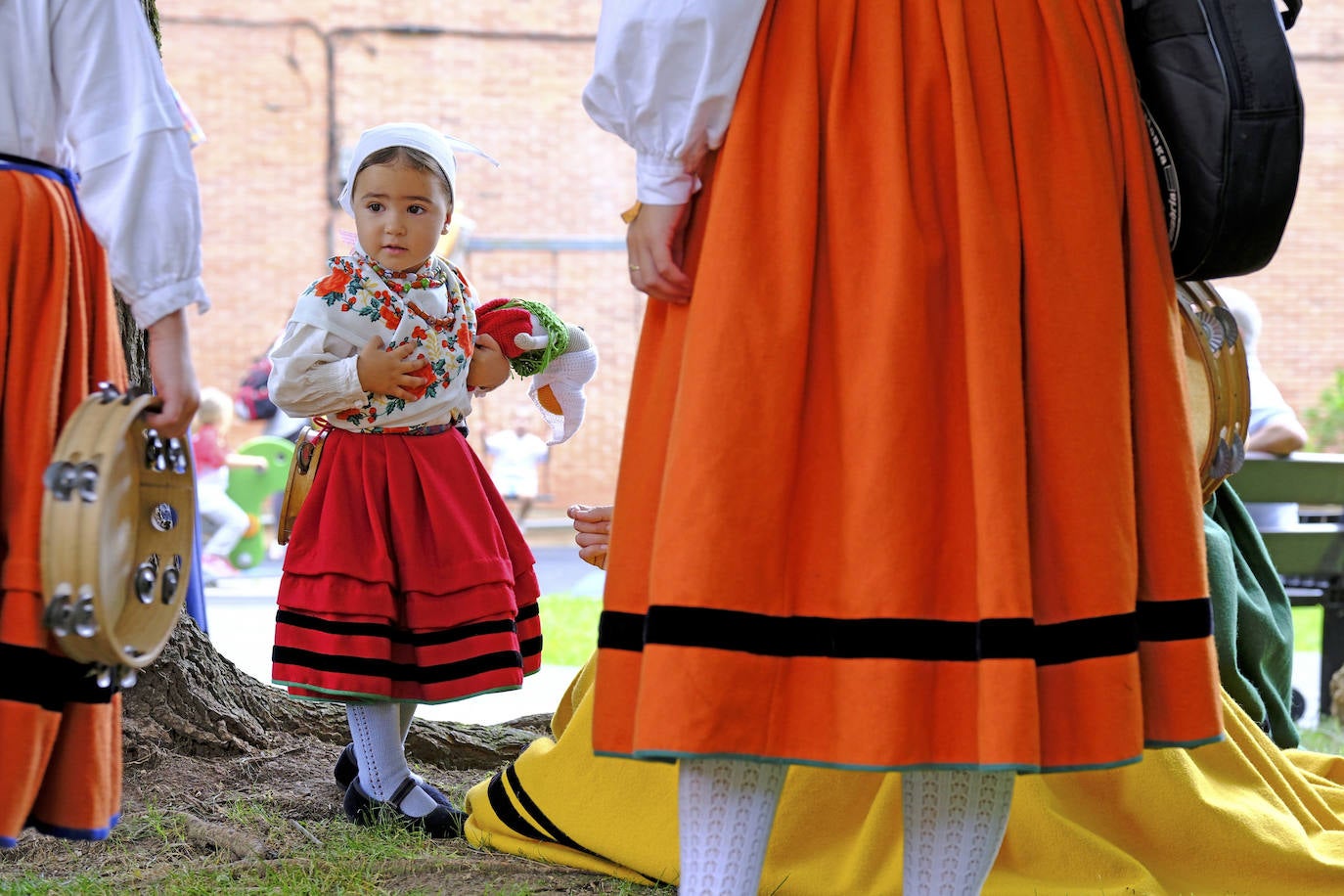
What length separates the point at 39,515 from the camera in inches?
61.9

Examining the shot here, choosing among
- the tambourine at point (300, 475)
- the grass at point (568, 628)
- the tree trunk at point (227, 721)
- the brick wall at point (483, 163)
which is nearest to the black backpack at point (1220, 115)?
the tambourine at point (300, 475)

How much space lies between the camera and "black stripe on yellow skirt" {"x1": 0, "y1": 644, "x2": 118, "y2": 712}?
155 centimetres

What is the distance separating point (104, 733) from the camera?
168 cm

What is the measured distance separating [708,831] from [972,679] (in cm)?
35

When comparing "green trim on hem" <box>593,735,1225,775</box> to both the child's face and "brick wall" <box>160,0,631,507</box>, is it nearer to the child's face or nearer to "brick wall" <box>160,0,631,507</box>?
the child's face

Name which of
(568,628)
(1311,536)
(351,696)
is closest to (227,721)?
(351,696)

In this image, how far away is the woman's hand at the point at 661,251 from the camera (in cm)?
162

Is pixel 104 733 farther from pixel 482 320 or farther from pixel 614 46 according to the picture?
pixel 482 320

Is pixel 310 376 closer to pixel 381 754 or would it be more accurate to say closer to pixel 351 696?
pixel 351 696

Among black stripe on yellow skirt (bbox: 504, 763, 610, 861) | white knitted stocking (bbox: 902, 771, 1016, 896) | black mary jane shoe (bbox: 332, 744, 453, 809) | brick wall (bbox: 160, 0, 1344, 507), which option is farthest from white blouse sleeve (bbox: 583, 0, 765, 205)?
brick wall (bbox: 160, 0, 1344, 507)

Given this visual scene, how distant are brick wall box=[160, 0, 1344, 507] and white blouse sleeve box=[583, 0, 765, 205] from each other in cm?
1426

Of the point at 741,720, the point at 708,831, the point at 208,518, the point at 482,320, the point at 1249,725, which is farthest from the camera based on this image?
the point at 208,518

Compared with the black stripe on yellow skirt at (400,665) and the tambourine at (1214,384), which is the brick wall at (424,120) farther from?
the tambourine at (1214,384)

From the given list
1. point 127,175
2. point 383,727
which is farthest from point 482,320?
point 127,175
